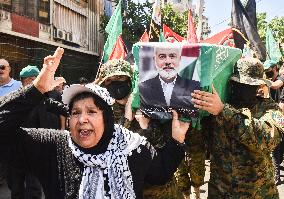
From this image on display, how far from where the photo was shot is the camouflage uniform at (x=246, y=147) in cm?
269

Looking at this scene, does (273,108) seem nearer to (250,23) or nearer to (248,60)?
(248,60)

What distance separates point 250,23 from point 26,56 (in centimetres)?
1036

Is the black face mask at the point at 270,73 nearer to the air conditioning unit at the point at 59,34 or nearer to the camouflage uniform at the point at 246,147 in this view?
the camouflage uniform at the point at 246,147

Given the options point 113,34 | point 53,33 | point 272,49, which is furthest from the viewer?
point 53,33

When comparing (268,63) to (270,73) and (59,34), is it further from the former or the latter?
(59,34)

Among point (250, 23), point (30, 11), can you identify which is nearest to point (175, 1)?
point (30, 11)

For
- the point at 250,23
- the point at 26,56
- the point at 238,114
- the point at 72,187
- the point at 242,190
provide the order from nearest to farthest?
the point at 72,187
the point at 238,114
the point at 242,190
the point at 250,23
the point at 26,56

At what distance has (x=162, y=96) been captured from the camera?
7.94ft

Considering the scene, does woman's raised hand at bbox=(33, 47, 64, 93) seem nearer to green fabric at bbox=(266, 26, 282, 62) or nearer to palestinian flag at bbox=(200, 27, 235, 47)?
palestinian flag at bbox=(200, 27, 235, 47)

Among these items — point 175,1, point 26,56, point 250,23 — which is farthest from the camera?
point 175,1

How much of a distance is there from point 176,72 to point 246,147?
878 mm

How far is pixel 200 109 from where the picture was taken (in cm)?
246

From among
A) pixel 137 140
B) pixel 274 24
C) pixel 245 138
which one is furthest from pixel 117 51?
pixel 274 24

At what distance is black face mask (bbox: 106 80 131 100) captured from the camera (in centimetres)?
327
